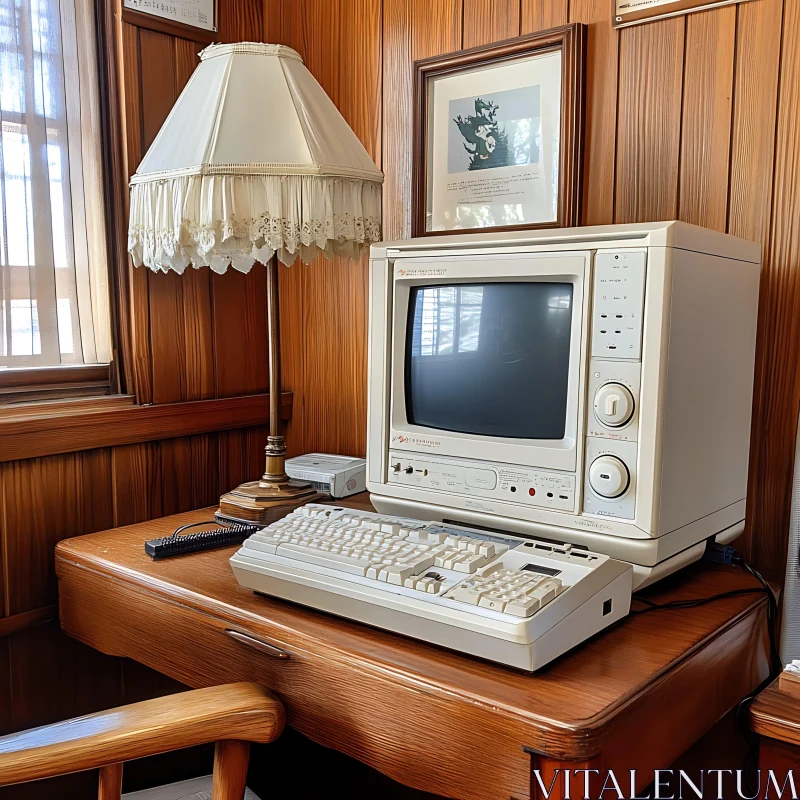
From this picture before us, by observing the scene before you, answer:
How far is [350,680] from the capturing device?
87 centimetres

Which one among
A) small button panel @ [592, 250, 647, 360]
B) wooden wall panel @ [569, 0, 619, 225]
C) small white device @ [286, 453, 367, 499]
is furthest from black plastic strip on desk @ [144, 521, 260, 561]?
wooden wall panel @ [569, 0, 619, 225]

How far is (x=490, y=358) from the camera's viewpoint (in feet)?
3.61

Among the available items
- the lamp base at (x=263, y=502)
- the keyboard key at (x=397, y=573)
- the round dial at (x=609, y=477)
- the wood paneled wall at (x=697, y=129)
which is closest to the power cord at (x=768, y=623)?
the wood paneled wall at (x=697, y=129)

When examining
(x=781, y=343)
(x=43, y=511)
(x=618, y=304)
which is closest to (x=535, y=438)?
(x=618, y=304)

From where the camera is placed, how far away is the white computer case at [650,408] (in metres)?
0.94

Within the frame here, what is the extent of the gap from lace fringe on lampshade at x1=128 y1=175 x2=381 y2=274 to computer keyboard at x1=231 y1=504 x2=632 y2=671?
461 millimetres

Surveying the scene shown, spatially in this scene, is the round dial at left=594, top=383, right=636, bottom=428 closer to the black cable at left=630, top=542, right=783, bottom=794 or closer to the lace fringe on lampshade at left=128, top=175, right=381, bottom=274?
the black cable at left=630, top=542, right=783, bottom=794

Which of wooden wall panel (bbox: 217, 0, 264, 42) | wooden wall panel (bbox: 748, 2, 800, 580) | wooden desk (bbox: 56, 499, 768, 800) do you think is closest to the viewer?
wooden desk (bbox: 56, 499, 768, 800)

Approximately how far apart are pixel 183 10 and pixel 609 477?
1.29 metres

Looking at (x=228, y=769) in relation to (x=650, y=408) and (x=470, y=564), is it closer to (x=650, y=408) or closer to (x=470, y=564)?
(x=470, y=564)

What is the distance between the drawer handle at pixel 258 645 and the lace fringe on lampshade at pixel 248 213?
1.94 feet

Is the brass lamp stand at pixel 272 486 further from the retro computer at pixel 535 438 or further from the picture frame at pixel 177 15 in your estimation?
the picture frame at pixel 177 15

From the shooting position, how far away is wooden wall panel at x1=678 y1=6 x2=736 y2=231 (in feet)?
3.94

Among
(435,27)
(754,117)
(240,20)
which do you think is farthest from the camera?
(240,20)
